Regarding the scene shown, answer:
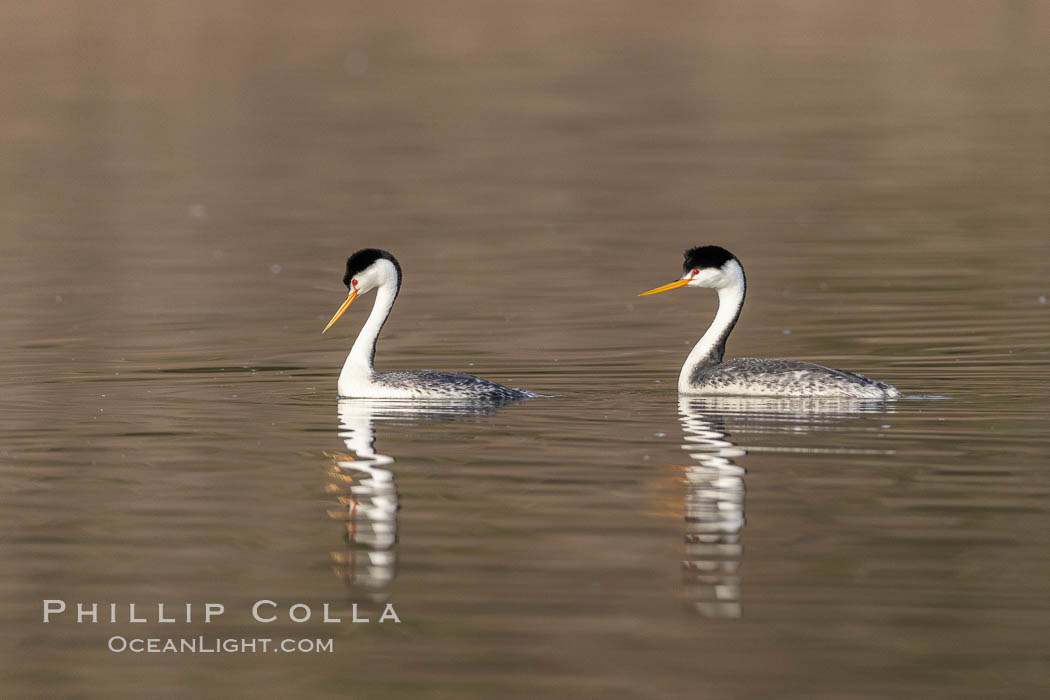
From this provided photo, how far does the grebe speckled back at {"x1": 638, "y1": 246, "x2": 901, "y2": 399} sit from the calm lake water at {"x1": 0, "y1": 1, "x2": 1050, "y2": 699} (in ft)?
0.68

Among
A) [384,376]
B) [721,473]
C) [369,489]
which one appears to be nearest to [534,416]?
[384,376]

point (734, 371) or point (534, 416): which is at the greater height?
point (734, 371)

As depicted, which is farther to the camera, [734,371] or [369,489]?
[734,371]

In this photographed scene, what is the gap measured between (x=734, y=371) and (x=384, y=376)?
250cm

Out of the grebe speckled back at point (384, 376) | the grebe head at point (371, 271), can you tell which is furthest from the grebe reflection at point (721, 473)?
the grebe head at point (371, 271)

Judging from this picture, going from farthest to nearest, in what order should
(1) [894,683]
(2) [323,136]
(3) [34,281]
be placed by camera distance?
(2) [323,136] < (3) [34,281] < (1) [894,683]

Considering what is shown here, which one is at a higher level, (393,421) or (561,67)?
(561,67)

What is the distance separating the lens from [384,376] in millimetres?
15492

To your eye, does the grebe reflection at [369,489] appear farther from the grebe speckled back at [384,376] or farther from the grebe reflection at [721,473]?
the grebe reflection at [721,473]

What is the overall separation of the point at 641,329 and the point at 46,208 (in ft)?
48.5

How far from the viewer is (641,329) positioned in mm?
19469

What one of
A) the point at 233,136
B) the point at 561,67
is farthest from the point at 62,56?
the point at 233,136

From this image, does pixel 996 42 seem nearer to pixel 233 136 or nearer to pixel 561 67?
pixel 561 67

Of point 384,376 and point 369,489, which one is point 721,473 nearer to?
point 369,489
